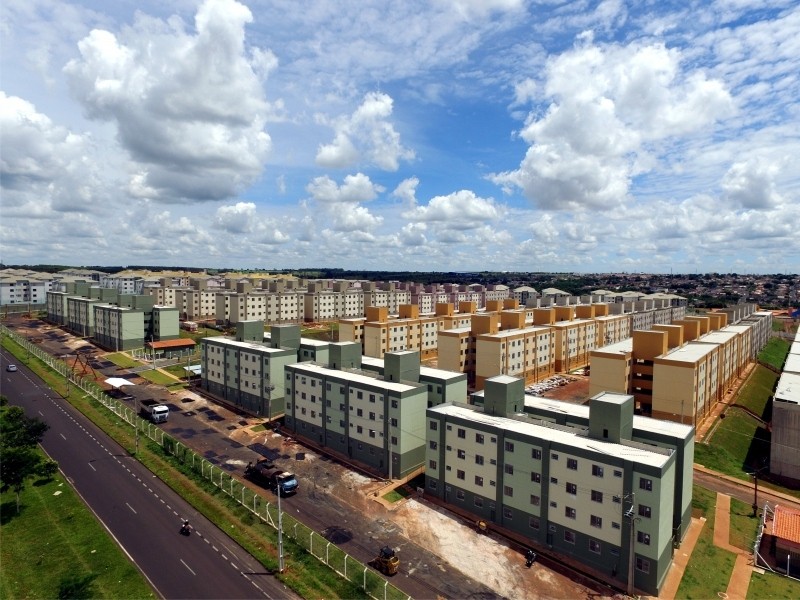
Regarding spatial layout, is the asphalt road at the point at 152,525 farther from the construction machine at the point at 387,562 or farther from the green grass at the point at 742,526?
the green grass at the point at 742,526

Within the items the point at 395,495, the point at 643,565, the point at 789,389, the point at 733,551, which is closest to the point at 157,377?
the point at 395,495

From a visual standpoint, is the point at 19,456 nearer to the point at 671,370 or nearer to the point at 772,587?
the point at 772,587

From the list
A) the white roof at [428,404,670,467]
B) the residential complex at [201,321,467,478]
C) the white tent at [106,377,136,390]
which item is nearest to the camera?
the white roof at [428,404,670,467]

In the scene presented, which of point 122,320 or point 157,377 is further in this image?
point 122,320

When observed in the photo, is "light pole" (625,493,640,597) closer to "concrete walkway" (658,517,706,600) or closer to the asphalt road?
"concrete walkway" (658,517,706,600)

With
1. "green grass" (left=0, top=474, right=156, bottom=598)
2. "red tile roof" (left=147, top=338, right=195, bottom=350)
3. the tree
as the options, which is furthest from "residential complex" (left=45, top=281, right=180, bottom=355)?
"green grass" (left=0, top=474, right=156, bottom=598)

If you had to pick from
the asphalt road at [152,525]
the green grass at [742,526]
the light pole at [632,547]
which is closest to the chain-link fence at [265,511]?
the asphalt road at [152,525]

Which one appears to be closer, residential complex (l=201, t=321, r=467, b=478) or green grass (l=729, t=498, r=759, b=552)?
green grass (l=729, t=498, r=759, b=552)
